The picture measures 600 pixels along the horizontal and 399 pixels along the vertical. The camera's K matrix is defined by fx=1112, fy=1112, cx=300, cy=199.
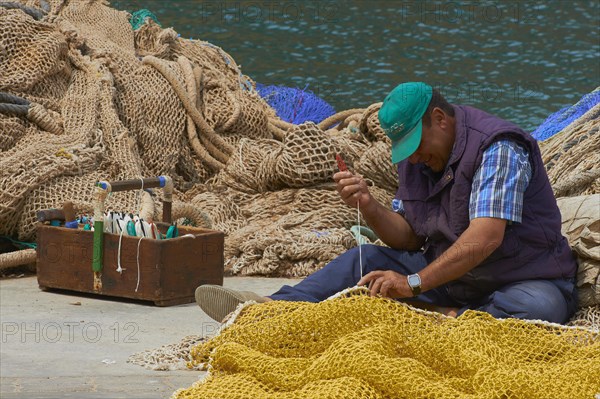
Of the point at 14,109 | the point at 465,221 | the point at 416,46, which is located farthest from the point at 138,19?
the point at 416,46

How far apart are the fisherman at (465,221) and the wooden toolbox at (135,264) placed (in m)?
1.33

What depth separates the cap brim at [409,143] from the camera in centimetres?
421

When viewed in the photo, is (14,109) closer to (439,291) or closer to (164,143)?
(164,143)

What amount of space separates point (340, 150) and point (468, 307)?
3083mm

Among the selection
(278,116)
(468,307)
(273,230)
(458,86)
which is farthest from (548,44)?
(468,307)

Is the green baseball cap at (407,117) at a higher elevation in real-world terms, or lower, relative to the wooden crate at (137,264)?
higher

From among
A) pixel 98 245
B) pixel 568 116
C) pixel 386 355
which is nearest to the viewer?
pixel 386 355

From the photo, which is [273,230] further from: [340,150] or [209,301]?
[209,301]

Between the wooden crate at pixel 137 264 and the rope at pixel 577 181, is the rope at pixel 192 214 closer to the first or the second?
the wooden crate at pixel 137 264

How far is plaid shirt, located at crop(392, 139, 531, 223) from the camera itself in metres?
4.08

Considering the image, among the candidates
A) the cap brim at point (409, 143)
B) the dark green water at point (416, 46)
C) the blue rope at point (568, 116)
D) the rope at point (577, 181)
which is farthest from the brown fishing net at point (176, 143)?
the dark green water at point (416, 46)

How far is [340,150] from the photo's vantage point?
7.32 meters

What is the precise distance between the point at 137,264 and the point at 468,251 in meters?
2.26

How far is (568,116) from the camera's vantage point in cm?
849
